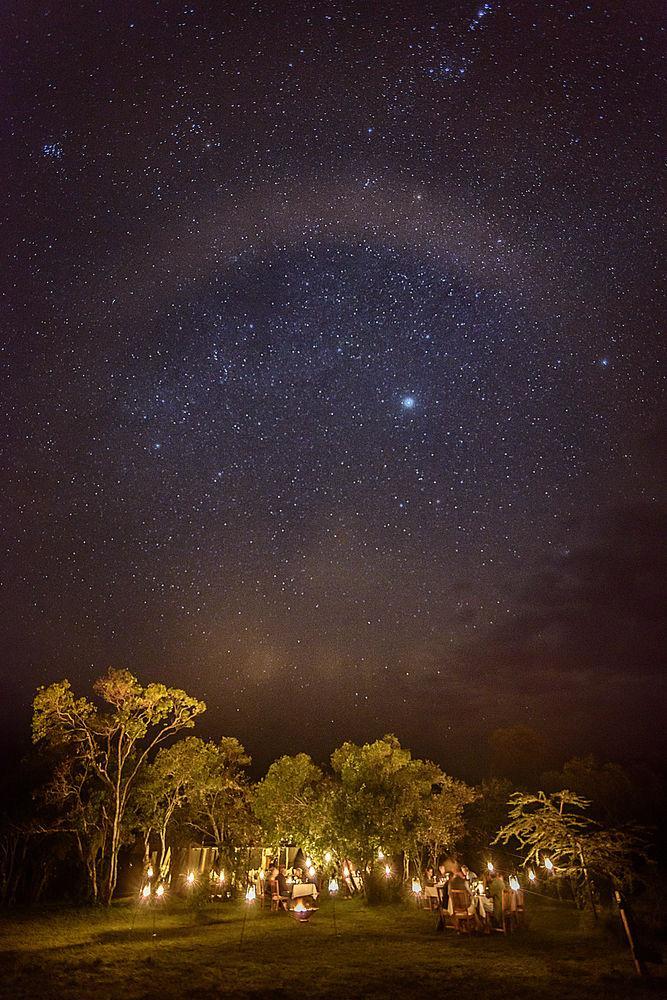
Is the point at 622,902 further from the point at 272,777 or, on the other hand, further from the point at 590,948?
the point at 272,777

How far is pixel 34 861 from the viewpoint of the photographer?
26.7 m

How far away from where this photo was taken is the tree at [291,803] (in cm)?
2203

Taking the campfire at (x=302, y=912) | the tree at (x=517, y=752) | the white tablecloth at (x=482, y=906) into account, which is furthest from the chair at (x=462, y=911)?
the tree at (x=517, y=752)

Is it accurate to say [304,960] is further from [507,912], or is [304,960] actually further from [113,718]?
[113,718]

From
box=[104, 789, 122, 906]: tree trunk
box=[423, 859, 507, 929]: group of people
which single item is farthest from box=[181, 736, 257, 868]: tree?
box=[423, 859, 507, 929]: group of people

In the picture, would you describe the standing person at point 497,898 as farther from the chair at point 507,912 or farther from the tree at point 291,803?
the tree at point 291,803

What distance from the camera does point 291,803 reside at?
24.2m

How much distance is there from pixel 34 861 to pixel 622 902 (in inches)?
1042

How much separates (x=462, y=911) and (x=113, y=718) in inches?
485

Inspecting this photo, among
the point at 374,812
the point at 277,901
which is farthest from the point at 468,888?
the point at 277,901

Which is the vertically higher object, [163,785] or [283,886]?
[163,785]

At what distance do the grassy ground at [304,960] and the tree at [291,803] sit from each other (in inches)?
214

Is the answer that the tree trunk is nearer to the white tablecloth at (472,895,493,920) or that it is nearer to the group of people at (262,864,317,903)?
the group of people at (262,864,317,903)

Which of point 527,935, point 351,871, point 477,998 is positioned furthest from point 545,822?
point 351,871
